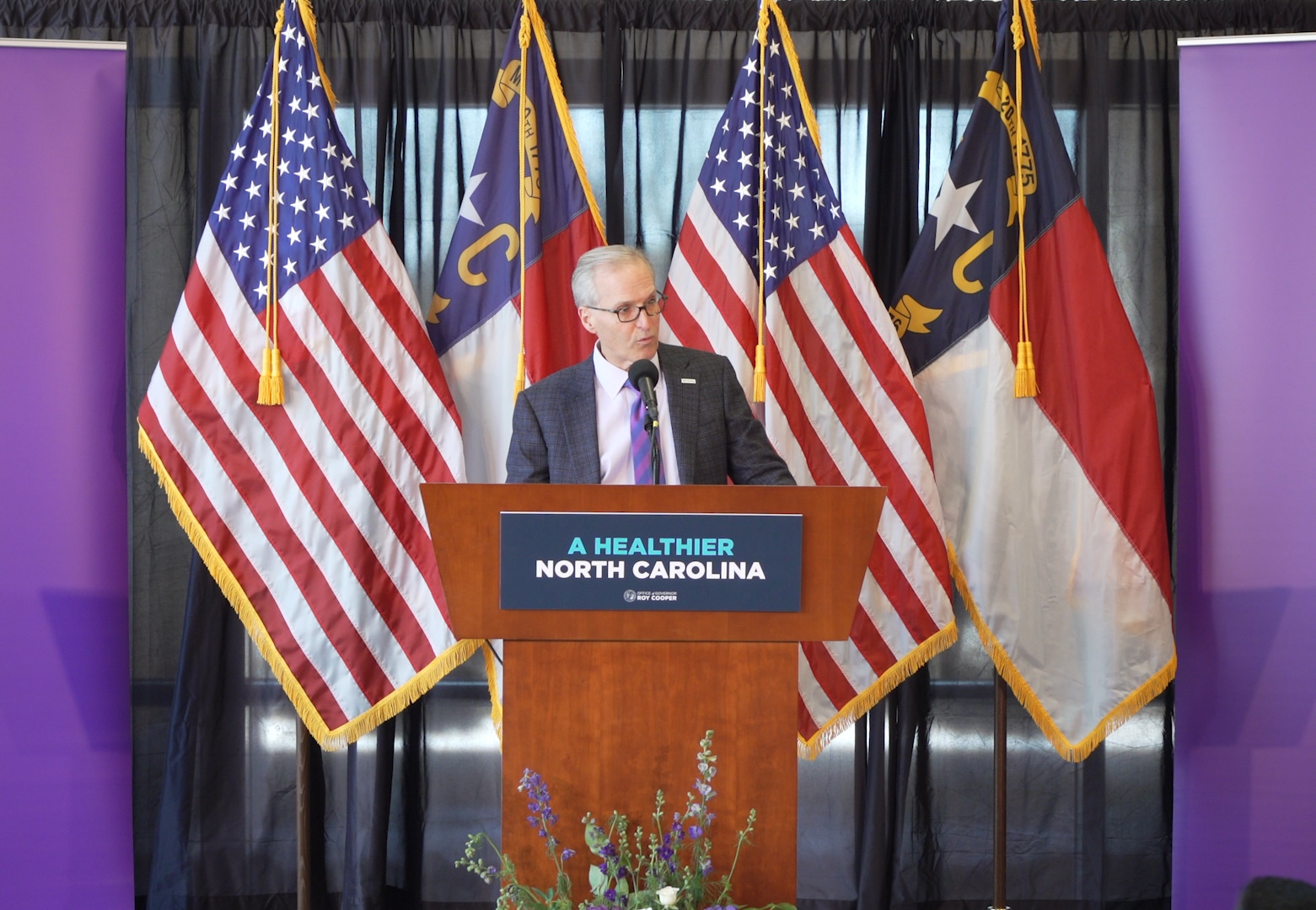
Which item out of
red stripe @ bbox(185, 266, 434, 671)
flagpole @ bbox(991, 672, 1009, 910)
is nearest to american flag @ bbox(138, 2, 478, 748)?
red stripe @ bbox(185, 266, 434, 671)

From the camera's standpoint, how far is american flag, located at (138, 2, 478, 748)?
289 cm

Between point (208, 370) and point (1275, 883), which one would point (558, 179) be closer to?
point (208, 370)

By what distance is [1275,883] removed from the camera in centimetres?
84

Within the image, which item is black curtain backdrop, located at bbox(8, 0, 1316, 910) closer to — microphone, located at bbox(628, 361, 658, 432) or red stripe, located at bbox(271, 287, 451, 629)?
red stripe, located at bbox(271, 287, 451, 629)

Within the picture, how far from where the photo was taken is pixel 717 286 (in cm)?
305

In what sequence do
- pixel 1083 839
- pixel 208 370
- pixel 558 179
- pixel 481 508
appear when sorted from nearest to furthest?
1. pixel 481 508
2. pixel 208 370
3. pixel 558 179
4. pixel 1083 839

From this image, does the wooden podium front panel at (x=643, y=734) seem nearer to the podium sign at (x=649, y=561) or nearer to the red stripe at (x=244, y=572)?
the podium sign at (x=649, y=561)

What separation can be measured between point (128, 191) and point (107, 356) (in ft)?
1.91

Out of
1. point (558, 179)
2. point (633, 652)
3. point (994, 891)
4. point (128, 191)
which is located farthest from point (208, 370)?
point (994, 891)

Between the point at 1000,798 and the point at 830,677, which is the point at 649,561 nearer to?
the point at 830,677

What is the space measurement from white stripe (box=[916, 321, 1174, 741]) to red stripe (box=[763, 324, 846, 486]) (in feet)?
1.05

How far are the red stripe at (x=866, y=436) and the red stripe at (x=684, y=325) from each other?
0.22m

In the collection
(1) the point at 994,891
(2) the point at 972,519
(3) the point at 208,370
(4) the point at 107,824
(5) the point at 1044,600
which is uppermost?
(3) the point at 208,370

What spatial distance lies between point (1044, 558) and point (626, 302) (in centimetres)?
140
